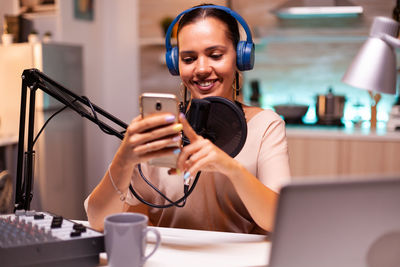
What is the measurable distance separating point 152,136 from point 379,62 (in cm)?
56

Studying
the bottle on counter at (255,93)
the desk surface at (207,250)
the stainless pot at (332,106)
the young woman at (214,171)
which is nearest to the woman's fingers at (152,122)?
the desk surface at (207,250)

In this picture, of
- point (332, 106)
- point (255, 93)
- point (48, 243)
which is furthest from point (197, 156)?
point (255, 93)

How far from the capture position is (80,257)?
0.90 meters

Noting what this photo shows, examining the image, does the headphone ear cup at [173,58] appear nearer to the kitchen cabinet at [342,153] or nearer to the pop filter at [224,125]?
the pop filter at [224,125]

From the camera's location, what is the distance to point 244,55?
4.79ft

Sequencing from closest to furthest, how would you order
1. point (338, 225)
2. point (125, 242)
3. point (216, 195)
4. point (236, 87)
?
1. point (338, 225)
2. point (125, 242)
3. point (216, 195)
4. point (236, 87)

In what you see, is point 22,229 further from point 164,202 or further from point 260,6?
point 260,6

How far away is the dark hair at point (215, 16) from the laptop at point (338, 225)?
3.17 ft

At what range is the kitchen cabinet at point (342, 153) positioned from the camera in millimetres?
3086

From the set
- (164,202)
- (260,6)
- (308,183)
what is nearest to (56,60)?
(260,6)

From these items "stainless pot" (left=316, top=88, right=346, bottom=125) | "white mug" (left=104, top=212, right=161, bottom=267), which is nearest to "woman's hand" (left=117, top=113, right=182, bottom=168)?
"white mug" (left=104, top=212, right=161, bottom=267)

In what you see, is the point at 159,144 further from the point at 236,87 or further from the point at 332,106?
the point at 332,106

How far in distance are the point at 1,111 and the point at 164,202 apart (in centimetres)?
255

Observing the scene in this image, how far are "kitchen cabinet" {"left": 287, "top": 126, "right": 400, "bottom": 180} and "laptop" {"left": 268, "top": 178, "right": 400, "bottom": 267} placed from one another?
254 cm
